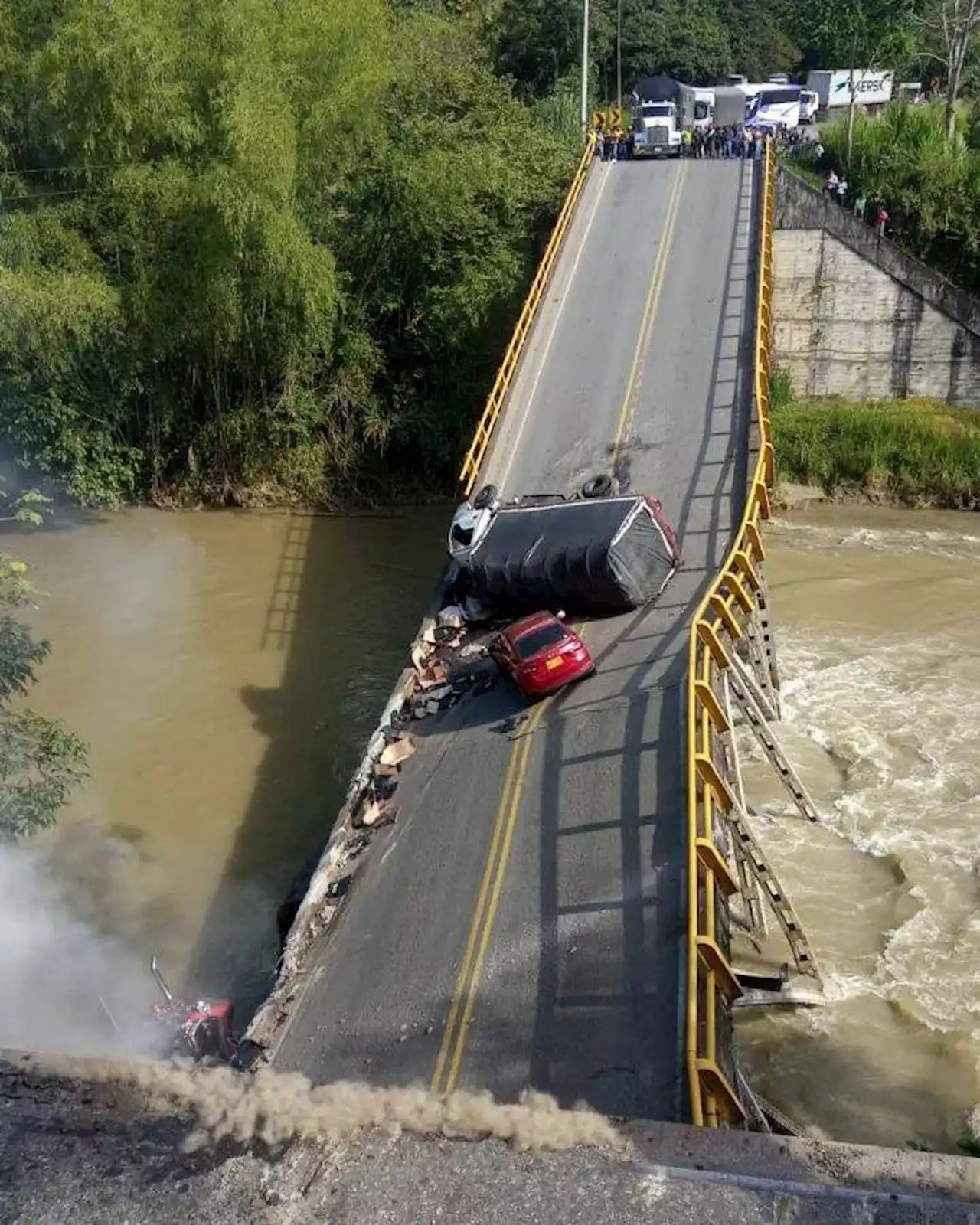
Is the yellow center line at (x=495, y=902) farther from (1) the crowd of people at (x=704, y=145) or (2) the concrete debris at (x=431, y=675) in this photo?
(1) the crowd of people at (x=704, y=145)

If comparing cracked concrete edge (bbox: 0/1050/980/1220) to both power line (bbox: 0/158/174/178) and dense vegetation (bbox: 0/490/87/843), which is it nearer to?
dense vegetation (bbox: 0/490/87/843)

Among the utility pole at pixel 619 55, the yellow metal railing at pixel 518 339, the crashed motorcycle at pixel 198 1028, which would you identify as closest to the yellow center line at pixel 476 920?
the crashed motorcycle at pixel 198 1028

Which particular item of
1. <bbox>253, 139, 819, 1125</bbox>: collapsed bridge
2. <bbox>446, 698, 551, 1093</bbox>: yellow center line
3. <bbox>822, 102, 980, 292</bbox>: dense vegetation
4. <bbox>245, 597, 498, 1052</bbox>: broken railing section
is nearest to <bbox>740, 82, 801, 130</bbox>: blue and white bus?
<bbox>822, 102, 980, 292</bbox>: dense vegetation

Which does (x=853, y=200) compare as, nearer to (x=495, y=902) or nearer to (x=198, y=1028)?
(x=495, y=902)

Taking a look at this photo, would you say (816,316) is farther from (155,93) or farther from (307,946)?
(307,946)

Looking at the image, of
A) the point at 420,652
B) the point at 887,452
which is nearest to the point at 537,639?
the point at 420,652

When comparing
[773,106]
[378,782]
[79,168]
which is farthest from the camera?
[773,106]
